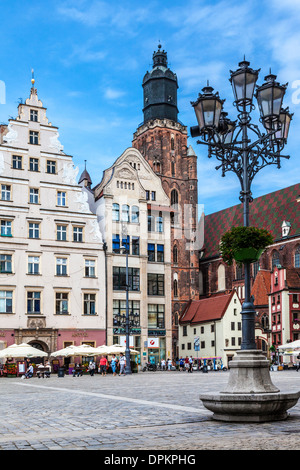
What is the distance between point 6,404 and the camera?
15070 millimetres

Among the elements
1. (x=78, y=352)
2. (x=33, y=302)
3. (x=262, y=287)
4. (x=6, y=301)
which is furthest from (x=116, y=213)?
(x=262, y=287)

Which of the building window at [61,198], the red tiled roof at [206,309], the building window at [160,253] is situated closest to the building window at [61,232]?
the building window at [61,198]

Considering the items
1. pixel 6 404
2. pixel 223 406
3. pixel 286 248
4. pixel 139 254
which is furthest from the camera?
pixel 286 248

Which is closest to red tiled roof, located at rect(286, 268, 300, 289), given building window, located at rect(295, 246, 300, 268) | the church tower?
A: building window, located at rect(295, 246, 300, 268)

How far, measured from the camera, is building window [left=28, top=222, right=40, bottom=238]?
47.4 metres

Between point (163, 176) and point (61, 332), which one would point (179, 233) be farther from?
point (61, 332)

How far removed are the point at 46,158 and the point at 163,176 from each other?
3524cm

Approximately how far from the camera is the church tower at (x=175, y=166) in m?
81.1

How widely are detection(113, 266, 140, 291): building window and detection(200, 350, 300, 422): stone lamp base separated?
40.7 m

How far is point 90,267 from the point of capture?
164ft

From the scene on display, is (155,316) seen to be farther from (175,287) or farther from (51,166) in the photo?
(175,287)

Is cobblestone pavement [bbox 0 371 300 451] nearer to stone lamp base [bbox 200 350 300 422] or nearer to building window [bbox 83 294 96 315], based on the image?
stone lamp base [bbox 200 350 300 422]

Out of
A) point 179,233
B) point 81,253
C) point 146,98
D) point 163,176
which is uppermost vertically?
point 146,98

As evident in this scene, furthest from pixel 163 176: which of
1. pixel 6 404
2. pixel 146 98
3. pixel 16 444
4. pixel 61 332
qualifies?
pixel 16 444
